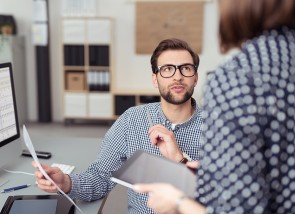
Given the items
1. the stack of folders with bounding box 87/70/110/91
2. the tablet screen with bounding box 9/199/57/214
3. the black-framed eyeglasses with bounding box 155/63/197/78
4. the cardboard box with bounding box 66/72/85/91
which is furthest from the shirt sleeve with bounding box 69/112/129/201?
the cardboard box with bounding box 66/72/85/91

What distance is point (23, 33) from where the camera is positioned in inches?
222

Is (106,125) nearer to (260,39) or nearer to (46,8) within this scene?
(46,8)

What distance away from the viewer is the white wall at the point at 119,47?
17.8 feet

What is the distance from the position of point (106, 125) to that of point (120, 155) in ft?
13.1

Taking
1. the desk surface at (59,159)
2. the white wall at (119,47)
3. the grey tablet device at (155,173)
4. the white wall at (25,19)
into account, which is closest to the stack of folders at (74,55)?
the white wall at (119,47)

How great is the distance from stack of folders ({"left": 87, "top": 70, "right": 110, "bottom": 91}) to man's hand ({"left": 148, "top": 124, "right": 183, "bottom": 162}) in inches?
156

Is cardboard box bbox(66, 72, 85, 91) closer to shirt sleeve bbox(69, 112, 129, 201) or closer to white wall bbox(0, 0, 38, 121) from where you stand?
white wall bbox(0, 0, 38, 121)

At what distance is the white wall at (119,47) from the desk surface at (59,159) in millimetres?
3394

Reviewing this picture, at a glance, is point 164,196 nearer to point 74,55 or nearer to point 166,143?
point 166,143

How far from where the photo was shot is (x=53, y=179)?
1.35 m

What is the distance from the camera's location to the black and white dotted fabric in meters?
0.74

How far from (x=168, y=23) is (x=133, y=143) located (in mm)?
3941

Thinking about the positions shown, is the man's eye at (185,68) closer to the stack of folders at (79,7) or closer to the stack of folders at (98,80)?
the stack of folders at (98,80)

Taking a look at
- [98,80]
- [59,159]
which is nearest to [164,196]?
[59,159]
